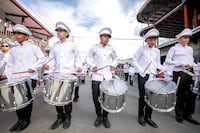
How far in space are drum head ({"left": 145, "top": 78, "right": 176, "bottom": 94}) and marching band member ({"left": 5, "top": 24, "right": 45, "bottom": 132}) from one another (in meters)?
1.97

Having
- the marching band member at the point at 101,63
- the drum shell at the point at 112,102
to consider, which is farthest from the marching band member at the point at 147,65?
the drum shell at the point at 112,102

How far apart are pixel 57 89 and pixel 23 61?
85 centimetres

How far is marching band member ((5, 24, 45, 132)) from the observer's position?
8.03 feet

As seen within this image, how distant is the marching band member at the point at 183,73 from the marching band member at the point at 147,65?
0.48 meters

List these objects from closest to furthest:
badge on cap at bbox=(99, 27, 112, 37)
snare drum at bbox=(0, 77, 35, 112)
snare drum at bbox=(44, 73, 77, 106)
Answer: snare drum at bbox=(0, 77, 35, 112) → snare drum at bbox=(44, 73, 77, 106) → badge on cap at bbox=(99, 27, 112, 37)

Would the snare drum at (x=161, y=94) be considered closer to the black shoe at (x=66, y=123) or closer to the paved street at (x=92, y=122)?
the paved street at (x=92, y=122)

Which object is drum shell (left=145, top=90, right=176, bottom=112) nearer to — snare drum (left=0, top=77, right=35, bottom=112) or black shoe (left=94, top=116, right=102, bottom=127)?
black shoe (left=94, top=116, right=102, bottom=127)

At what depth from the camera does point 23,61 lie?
2.49m

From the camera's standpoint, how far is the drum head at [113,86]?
2315 mm

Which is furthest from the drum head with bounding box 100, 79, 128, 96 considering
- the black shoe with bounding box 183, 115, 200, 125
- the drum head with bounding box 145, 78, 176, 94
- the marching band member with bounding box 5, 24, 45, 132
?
the black shoe with bounding box 183, 115, 200, 125

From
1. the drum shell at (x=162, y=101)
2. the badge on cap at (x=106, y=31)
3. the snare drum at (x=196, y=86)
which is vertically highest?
the badge on cap at (x=106, y=31)

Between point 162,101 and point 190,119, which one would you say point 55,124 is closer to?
point 162,101

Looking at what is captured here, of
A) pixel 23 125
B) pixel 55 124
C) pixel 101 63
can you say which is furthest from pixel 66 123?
pixel 101 63

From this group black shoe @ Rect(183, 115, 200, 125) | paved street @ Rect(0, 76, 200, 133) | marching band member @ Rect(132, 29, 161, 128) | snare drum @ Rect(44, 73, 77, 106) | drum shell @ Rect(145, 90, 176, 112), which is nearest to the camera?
snare drum @ Rect(44, 73, 77, 106)
